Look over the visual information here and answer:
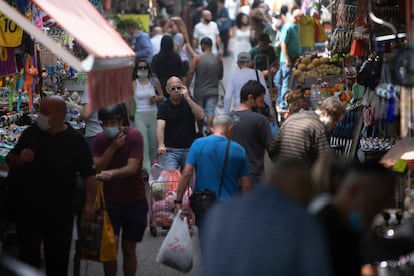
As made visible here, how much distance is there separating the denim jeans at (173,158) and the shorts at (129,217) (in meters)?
3.00

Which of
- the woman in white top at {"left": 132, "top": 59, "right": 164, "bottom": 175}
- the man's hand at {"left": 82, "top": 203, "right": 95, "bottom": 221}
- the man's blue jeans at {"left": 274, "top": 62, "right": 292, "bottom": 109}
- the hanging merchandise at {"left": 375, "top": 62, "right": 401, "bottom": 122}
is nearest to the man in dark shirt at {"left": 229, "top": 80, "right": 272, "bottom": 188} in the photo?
the hanging merchandise at {"left": 375, "top": 62, "right": 401, "bottom": 122}

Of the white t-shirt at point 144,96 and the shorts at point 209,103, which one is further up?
the white t-shirt at point 144,96

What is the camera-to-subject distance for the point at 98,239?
9.44 meters

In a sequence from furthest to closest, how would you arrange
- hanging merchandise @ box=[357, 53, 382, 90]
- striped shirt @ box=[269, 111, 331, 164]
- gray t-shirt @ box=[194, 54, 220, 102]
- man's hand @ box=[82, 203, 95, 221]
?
gray t-shirt @ box=[194, 54, 220, 102] < hanging merchandise @ box=[357, 53, 382, 90] < striped shirt @ box=[269, 111, 331, 164] < man's hand @ box=[82, 203, 95, 221]

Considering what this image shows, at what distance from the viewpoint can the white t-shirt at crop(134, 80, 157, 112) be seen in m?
15.5

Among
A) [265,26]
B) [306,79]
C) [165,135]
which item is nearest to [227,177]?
[165,135]

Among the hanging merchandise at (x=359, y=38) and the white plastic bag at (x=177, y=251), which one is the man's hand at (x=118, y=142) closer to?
the white plastic bag at (x=177, y=251)

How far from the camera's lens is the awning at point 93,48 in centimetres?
770

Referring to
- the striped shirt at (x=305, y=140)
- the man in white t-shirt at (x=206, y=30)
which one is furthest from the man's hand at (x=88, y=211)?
the man in white t-shirt at (x=206, y=30)

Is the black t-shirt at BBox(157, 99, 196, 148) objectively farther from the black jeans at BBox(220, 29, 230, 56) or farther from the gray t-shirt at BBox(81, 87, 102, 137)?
the black jeans at BBox(220, 29, 230, 56)

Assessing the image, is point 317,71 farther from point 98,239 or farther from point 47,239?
point 47,239

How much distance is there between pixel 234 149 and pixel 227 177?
26 centimetres

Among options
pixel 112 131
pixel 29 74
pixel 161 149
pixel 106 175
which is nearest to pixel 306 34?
pixel 161 149

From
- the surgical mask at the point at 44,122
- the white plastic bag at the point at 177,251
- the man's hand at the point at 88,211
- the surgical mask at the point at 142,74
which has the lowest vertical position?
the white plastic bag at the point at 177,251
